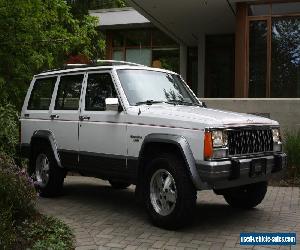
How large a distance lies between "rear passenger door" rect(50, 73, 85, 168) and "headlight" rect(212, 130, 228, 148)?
8.58 ft

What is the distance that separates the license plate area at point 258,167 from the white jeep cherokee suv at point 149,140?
0.02m

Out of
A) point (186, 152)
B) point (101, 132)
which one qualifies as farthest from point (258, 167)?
point (101, 132)

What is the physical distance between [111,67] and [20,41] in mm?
4419

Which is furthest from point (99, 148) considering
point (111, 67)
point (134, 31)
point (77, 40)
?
point (134, 31)

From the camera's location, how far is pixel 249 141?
251 inches

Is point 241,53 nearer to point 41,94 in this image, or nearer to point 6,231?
point 41,94

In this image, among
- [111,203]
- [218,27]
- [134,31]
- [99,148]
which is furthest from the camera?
[134,31]

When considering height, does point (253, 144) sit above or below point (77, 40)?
below

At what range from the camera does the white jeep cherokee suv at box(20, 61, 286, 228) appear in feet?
19.7

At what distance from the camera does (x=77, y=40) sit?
13898 millimetres

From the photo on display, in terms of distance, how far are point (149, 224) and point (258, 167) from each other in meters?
1.60

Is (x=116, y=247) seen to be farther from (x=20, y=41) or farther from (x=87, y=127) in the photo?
(x=20, y=41)

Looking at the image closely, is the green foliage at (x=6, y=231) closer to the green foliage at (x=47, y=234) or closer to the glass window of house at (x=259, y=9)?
the green foliage at (x=47, y=234)

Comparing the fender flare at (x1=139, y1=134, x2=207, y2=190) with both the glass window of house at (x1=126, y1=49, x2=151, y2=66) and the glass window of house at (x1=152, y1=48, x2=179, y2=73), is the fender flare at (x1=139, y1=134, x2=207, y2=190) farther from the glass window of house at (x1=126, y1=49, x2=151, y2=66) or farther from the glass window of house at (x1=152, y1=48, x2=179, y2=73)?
the glass window of house at (x1=152, y1=48, x2=179, y2=73)
